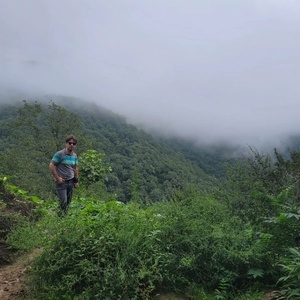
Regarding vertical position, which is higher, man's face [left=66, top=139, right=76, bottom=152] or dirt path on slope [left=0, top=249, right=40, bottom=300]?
man's face [left=66, top=139, right=76, bottom=152]

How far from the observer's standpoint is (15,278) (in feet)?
14.6

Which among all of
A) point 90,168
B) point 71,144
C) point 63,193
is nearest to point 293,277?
point 63,193

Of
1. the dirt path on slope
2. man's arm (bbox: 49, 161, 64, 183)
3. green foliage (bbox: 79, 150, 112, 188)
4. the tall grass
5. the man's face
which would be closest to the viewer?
the tall grass

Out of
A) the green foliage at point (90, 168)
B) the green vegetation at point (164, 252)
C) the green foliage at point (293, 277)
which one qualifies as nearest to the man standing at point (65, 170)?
the green vegetation at point (164, 252)

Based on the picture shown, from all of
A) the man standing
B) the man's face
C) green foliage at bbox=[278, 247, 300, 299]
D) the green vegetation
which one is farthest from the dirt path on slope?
green foliage at bbox=[278, 247, 300, 299]

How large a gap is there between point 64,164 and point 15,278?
2.61 m

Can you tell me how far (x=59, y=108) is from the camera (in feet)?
116

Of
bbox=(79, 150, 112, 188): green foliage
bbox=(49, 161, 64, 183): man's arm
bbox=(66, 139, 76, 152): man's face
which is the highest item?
bbox=(66, 139, 76, 152): man's face

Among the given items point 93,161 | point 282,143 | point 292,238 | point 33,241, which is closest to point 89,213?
point 33,241

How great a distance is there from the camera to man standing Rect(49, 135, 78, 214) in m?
6.55

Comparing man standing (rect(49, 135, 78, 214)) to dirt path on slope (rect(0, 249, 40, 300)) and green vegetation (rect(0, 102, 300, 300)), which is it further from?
dirt path on slope (rect(0, 249, 40, 300))

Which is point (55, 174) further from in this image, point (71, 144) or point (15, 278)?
point (15, 278)

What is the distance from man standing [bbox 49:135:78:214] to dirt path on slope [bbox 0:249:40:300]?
1.60 meters

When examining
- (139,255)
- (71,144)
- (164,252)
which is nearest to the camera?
(139,255)
